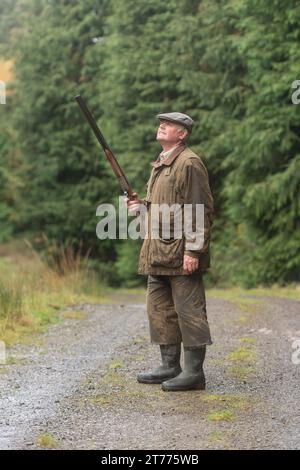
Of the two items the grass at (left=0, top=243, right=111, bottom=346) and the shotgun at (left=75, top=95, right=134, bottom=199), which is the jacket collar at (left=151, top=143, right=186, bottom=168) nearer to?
the shotgun at (left=75, top=95, right=134, bottom=199)

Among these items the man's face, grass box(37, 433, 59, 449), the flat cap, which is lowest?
grass box(37, 433, 59, 449)

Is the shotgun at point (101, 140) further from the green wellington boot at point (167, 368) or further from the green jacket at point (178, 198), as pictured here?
the green wellington boot at point (167, 368)

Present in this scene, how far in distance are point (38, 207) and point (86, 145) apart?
239 centimetres

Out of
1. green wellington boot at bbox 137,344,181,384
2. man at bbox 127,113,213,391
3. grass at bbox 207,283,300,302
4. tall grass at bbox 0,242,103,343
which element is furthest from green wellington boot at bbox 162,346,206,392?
grass at bbox 207,283,300,302

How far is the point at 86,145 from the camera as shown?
28516mm

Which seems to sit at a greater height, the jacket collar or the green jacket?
the jacket collar

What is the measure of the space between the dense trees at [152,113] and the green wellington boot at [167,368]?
9222mm

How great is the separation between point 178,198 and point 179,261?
47 cm

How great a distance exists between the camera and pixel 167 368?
748 centimetres

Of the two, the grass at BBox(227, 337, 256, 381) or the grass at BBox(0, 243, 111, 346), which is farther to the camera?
the grass at BBox(0, 243, 111, 346)

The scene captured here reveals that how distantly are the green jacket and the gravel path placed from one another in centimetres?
97

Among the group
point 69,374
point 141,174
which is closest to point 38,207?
point 141,174

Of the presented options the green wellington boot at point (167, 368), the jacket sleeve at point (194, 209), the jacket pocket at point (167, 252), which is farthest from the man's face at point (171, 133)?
the green wellington boot at point (167, 368)

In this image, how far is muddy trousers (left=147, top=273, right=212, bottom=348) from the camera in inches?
281
